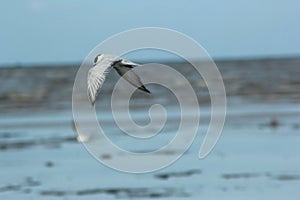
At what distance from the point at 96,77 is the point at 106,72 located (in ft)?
0.41

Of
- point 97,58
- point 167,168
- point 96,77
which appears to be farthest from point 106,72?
point 167,168

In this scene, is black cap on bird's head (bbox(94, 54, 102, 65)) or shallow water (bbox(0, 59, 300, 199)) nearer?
black cap on bird's head (bbox(94, 54, 102, 65))

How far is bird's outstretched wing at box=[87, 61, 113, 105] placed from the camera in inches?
254

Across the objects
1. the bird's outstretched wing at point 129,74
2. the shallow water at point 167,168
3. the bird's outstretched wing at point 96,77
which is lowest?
the shallow water at point 167,168

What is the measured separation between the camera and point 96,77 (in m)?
6.54

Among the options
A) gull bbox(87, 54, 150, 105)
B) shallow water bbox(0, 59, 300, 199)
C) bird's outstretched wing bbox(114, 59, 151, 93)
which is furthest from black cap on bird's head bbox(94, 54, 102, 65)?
shallow water bbox(0, 59, 300, 199)

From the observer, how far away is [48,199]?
47.1 feet

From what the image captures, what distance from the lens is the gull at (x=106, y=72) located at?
254 inches

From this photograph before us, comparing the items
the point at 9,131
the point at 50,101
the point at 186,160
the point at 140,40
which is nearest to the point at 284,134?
the point at 186,160

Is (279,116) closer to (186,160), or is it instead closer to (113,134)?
(113,134)

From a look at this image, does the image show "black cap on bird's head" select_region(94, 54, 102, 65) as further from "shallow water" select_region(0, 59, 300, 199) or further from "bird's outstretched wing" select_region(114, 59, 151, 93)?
"shallow water" select_region(0, 59, 300, 199)

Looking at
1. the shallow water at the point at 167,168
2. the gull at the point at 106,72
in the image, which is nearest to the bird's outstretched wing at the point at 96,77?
the gull at the point at 106,72

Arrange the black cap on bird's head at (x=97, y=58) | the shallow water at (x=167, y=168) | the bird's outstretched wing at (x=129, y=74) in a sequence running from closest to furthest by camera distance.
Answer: the bird's outstretched wing at (x=129, y=74), the black cap on bird's head at (x=97, y=58), the shallow water at (x=167, y=168)

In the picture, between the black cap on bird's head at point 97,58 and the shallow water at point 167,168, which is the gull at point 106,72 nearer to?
the black cap on bird's head at point 97,58
